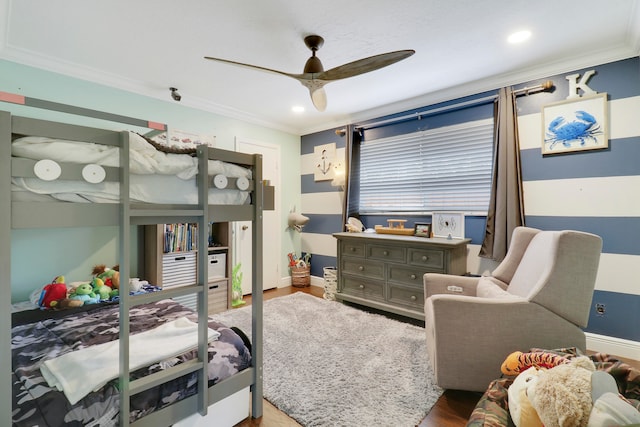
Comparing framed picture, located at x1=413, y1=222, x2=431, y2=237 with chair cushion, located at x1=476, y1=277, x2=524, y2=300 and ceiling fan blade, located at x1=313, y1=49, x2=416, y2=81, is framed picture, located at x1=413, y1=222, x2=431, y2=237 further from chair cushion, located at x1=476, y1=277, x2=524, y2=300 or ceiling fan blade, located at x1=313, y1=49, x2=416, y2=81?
ceiling fan blade, located at x1=313, y1=49, x2=416, y2=81

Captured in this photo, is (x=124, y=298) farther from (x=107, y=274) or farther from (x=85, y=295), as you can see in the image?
(x=107, y=274)

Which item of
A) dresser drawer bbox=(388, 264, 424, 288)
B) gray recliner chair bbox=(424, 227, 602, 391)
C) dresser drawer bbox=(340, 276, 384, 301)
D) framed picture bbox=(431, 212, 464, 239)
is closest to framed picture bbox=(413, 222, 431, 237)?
framed picture bbox=(431, 212, 464, 239)

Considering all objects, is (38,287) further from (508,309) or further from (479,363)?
(508,309)

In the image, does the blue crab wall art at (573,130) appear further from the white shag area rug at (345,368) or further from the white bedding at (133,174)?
the white bedding at (133,174)

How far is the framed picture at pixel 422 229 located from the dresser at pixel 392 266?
0.10m

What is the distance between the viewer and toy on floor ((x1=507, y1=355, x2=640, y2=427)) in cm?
92

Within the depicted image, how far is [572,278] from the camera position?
1541mm

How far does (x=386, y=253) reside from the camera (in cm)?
311

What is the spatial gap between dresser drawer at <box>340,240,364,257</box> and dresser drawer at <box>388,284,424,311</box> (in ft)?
1.70

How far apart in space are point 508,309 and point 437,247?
3.81 feet

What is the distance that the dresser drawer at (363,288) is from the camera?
317cm

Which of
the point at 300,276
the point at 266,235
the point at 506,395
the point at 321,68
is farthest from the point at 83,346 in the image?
the point at 300,276

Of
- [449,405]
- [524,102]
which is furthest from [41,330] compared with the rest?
[524,102]

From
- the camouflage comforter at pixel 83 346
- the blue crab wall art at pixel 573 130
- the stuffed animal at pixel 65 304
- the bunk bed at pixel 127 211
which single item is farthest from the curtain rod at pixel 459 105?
the stuffed animal at pixel 65 304
